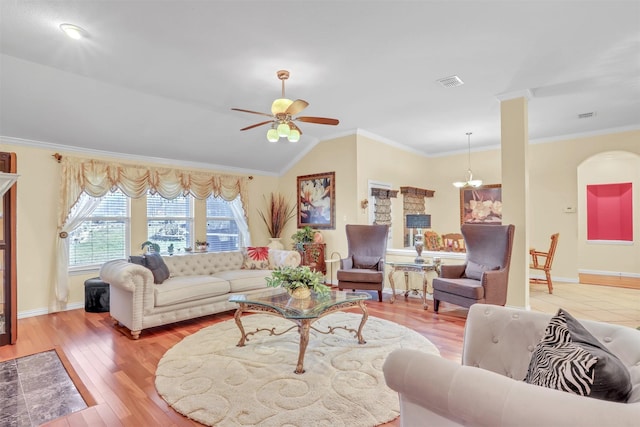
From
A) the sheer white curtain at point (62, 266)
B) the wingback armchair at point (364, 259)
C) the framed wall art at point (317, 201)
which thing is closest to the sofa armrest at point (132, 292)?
the sheer white curtain at point (62, 266)

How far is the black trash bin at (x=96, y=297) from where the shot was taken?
450 cm

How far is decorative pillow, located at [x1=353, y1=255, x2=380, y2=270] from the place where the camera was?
17.3ft

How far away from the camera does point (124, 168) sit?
17.0ft

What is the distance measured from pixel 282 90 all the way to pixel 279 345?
115 inches

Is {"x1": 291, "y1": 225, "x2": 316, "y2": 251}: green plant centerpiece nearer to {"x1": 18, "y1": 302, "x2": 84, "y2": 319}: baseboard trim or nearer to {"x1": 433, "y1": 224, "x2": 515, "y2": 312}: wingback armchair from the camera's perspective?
{"x1": 433, "y1": 224, "x2": 515, "y2": 312}: wingback armchair

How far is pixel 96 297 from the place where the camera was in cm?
452

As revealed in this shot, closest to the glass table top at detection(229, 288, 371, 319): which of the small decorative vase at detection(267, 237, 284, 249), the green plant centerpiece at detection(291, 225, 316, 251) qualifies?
the green plant centerpiece at detection(291, 225, 316, 251)

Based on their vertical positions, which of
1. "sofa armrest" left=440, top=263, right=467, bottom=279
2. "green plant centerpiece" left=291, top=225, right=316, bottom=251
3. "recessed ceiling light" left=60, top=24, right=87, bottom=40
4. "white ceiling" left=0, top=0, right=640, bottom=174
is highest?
"white ceiling" left=0, top=0, right=640, bottom=174

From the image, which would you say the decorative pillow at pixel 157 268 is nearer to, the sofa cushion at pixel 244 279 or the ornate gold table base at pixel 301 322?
the sofa cushion at pixel 244 279

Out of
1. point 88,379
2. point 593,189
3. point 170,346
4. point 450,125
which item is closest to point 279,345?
point 170,346

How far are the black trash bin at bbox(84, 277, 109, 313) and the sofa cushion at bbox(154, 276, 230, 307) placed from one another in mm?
1109

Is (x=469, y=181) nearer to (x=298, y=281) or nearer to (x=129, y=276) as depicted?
(x=298, y=281)

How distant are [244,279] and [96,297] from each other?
2.10 m

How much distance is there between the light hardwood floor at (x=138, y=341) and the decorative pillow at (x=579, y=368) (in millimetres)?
1250
